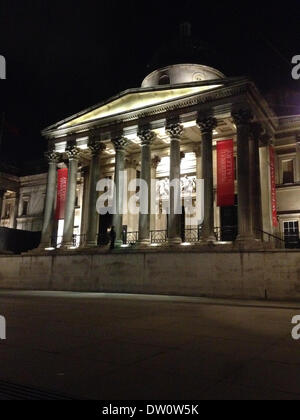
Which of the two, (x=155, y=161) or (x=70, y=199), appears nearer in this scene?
(x=70, y=199)

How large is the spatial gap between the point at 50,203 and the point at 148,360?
24.6 metres

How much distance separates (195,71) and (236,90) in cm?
1109

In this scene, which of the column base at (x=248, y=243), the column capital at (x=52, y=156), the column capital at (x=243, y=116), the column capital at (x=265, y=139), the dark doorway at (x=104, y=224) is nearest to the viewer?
the column base at (x=248, y=243)

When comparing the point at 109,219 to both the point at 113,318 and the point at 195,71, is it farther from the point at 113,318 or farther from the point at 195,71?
the point at 113,318

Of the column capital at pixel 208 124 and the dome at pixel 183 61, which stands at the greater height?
the dome at pixel 183 61

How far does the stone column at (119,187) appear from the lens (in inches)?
987

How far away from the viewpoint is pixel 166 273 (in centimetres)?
2095

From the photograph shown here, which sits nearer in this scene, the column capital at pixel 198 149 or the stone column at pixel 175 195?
the stone column at pixel 175 195

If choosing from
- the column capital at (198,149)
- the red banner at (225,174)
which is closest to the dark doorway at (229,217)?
the column capital at (198,149)

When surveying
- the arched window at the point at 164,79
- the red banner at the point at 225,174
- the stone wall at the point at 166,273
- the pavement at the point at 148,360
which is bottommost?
the pavement at the point at 148,360

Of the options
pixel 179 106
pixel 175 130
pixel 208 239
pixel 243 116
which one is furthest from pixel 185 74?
pixel 208 239

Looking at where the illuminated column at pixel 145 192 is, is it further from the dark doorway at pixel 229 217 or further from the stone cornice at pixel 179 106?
the dark doorway at pixel 229 217

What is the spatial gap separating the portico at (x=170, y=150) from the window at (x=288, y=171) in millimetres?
2846

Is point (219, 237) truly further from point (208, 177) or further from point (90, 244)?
point (90, 244)
